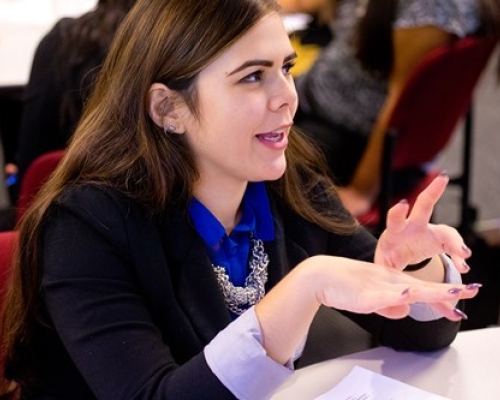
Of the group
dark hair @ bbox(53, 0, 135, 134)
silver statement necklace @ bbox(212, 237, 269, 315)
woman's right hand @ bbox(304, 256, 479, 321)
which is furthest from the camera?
dark hair @ bbox(53, 0, 135, 134)

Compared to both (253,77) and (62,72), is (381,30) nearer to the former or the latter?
(62,72)

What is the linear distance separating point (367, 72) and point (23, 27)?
1.44m

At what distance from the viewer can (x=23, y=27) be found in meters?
3.14

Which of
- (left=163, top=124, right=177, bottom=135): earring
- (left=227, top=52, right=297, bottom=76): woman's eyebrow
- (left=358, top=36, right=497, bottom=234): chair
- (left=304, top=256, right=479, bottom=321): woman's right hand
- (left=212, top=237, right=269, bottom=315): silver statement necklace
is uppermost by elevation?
(left=227, top=52, right=297, bottom=76): woman's eyebrow

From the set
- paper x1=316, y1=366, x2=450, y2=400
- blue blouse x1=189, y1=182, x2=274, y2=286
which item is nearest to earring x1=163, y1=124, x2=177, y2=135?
blue blouse x1=189, y1=182, x2=274, y2=286

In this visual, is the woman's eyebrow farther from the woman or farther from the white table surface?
the white table surface

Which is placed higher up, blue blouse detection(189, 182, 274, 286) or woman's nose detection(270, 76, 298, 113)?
woman's nose detection(270, 76, 298, 113)

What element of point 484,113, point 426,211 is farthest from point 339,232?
point 484,113

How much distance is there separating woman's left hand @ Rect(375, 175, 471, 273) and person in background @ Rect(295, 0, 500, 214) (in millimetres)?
1093

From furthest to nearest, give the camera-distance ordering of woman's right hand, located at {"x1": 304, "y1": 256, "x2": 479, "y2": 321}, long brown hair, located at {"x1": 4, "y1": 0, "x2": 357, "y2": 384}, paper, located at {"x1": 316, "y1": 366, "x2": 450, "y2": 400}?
long brown hair, located at {"x1": 4, "y1": 0, "x2": 357, "y2": 384} → paper, located at {"x1": 316, "y1": 366, "x2": 450, "y2": 400} → woman's right hand, located at {"x1": 304, "y1": 256, "x2": 479, "y2": 321}

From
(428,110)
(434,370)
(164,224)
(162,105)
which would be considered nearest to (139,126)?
(162,105)

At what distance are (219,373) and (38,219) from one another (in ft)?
1.20

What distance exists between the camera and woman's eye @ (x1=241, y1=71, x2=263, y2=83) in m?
1.18

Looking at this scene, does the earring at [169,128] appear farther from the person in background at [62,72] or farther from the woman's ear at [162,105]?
the person in background at [62,72]
